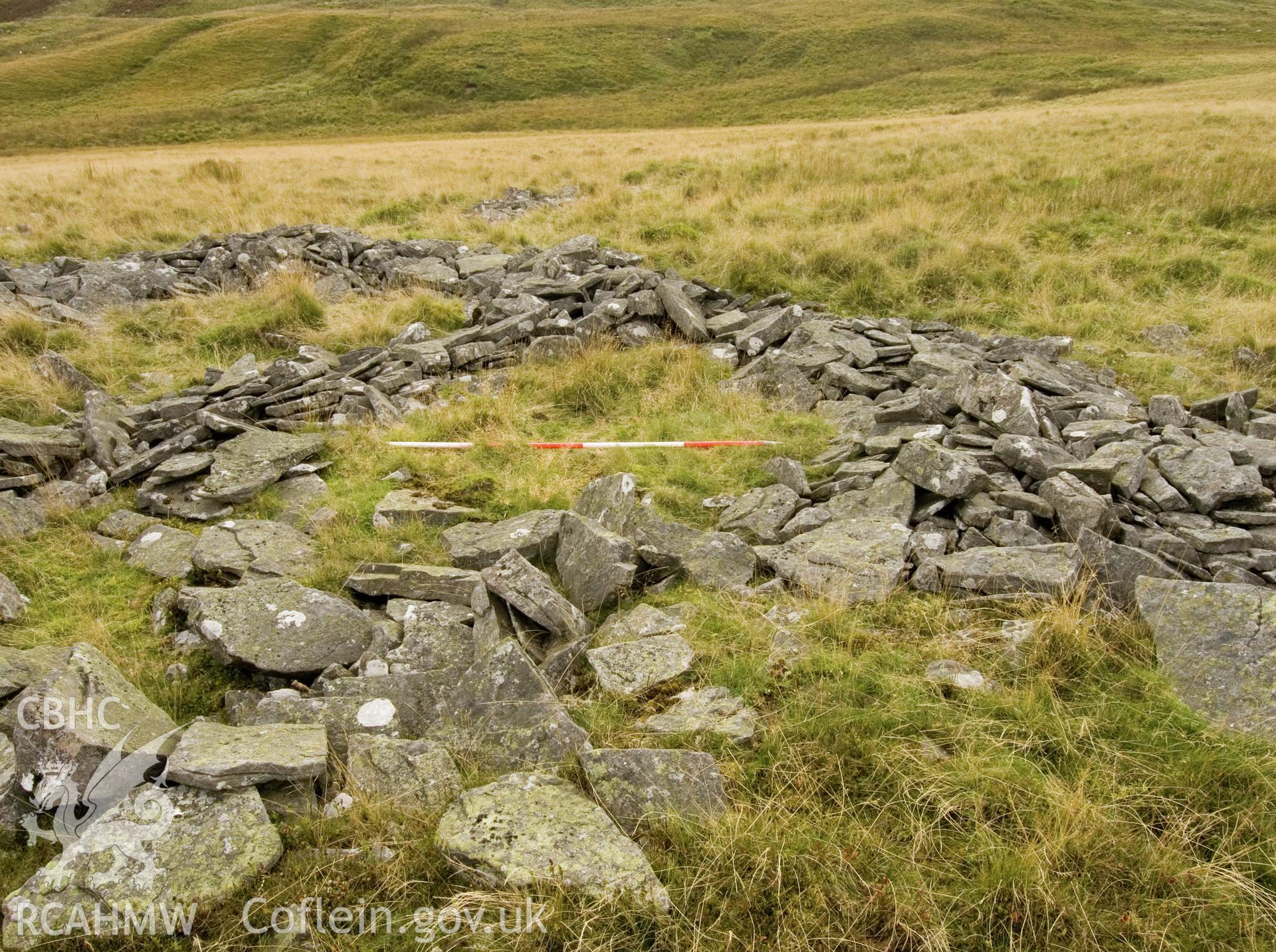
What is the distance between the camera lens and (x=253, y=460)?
275 inches

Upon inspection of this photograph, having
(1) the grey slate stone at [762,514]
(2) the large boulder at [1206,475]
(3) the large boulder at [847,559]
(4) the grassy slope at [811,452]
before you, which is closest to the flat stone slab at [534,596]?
(4) the grassy slope at [811,452]

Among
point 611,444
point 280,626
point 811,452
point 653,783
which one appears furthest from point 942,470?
point 280,626

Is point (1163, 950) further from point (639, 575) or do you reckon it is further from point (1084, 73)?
point (1084, 73)

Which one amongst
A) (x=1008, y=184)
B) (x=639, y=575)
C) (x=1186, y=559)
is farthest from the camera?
(x=1008, y=184)

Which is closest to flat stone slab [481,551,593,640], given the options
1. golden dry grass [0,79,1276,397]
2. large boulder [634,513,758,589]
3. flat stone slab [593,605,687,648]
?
flat stone slab [593,605,687,648]

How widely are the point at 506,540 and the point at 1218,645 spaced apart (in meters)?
4.34

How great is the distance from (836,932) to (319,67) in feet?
291

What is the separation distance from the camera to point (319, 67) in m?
74.0

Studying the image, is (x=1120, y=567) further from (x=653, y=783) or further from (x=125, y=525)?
(x=125, y=525)

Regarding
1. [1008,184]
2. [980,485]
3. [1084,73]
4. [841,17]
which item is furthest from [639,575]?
[841,17]

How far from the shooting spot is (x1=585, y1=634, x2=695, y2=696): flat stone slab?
4.21 m

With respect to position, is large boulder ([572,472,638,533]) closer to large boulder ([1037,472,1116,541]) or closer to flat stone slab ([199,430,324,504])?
flat stone slab ([199,430,324,504])

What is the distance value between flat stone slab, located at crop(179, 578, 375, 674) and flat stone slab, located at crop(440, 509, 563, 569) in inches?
34.6

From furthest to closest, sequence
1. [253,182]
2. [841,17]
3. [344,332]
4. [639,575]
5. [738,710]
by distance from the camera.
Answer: [841,17], [253,182], [344,332], [639,575], [738,710]
